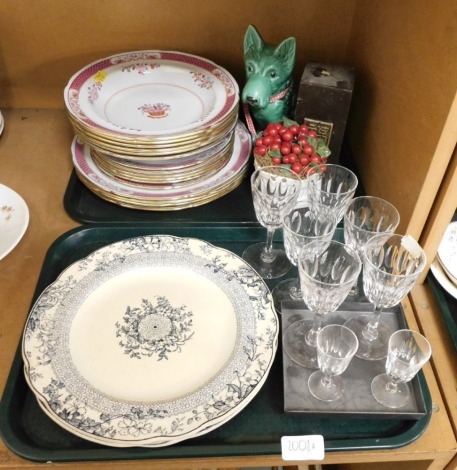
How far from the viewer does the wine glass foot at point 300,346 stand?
24.3 inches

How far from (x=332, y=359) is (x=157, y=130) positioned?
1.33 ft

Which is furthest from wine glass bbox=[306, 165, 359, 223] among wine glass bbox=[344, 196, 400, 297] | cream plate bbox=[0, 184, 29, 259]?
cream plate bbox=[0, 184, 29, 259]

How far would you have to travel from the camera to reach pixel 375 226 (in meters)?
0.71

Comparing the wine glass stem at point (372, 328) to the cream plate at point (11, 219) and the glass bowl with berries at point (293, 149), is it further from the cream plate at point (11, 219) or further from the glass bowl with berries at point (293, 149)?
the cream plate at point (11, 219)

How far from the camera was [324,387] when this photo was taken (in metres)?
0.59

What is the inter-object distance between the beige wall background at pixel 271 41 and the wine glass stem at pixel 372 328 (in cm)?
12

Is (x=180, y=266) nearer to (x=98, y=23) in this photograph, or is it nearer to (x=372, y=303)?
(x=372, y=303)

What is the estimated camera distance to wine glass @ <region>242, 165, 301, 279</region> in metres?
0.71

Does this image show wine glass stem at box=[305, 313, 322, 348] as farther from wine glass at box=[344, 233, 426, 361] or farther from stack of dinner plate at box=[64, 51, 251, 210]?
stack of dinner plate at box=[64, 51, 251, 210]

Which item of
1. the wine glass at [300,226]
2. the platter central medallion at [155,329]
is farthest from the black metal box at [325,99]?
the platter central medallion at [155,329]

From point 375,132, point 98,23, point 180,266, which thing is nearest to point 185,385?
point 180,266

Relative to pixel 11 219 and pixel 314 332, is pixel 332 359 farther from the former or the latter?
pixel 11 219

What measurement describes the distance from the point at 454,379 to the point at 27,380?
19.6 inches

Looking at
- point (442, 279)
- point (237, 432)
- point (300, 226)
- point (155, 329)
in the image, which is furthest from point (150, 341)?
point (442, 279)
